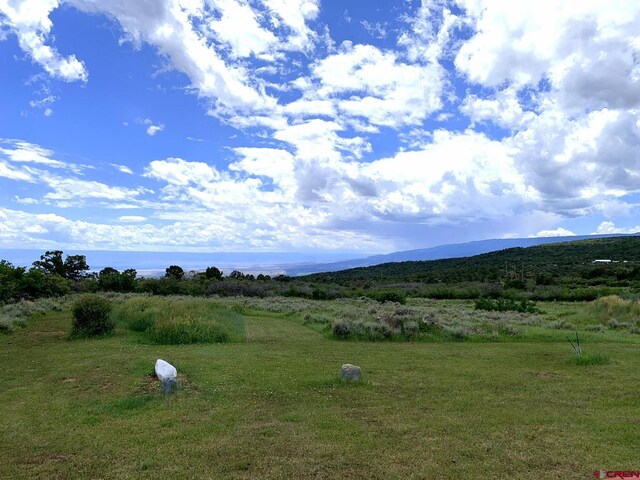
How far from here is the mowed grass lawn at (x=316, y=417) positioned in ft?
21.5

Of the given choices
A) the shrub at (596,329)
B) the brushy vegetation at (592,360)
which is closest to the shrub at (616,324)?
the shrub at (596,329)

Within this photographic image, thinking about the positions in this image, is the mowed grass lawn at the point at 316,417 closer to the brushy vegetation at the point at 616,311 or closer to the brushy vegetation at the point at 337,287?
the brushy vegetation at the point at 616,311

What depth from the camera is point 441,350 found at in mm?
17641

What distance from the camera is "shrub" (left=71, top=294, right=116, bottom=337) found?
20.9 metres

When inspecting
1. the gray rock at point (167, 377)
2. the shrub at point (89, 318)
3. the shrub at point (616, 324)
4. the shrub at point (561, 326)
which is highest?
the shrub at point (89, 318)

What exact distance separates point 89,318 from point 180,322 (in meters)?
4.13

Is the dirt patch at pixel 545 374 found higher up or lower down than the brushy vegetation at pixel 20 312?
lower down

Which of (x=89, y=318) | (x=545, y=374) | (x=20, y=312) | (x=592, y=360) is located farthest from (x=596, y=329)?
(x=20, y=312)

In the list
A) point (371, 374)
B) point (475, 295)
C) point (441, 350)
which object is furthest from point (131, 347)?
point (475, 295)

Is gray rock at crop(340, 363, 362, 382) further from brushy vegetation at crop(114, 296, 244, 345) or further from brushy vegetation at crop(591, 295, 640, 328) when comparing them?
→ brushy vegetation at crop(591, 295, 640, 328)

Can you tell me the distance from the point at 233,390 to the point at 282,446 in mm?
3831

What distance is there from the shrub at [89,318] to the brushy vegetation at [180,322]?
6.57 feet

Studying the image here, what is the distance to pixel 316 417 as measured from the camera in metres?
8.74

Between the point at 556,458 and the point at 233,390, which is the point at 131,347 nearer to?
the point at 233,390
